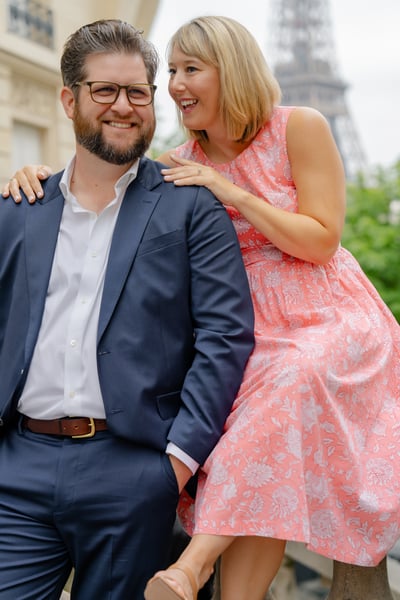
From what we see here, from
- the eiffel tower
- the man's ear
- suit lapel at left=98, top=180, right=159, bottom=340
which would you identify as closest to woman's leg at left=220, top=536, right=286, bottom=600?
suit lapel at left=98, top=180, right=159, bottom=340

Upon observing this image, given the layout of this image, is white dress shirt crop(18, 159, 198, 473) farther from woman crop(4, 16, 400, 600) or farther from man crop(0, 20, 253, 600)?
woman crop(4, 16, 400, 600)

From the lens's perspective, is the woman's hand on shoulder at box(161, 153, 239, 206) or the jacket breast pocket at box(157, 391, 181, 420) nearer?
the jacket breast pocket at box(157, 391, 181, 420)

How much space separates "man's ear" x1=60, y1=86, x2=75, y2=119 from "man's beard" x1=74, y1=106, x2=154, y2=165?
0.13 ft

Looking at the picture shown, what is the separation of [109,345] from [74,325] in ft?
0.47

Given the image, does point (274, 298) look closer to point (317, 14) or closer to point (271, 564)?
point (271, 564)

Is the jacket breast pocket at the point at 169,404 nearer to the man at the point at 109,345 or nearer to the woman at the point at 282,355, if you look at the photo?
the man at the point at 109,345

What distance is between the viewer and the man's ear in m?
2.62

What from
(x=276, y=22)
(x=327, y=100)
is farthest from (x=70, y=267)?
(x=276, y=22)

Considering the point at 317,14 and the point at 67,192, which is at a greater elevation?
the point at 67,192

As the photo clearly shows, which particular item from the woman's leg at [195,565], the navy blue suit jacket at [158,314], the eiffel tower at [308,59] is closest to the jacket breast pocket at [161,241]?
the navy blue suit jacket at [158,314]

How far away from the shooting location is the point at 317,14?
142ft

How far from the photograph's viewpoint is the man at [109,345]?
2.38 m

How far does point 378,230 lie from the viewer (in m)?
14.4

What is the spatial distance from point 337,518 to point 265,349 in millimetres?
558
